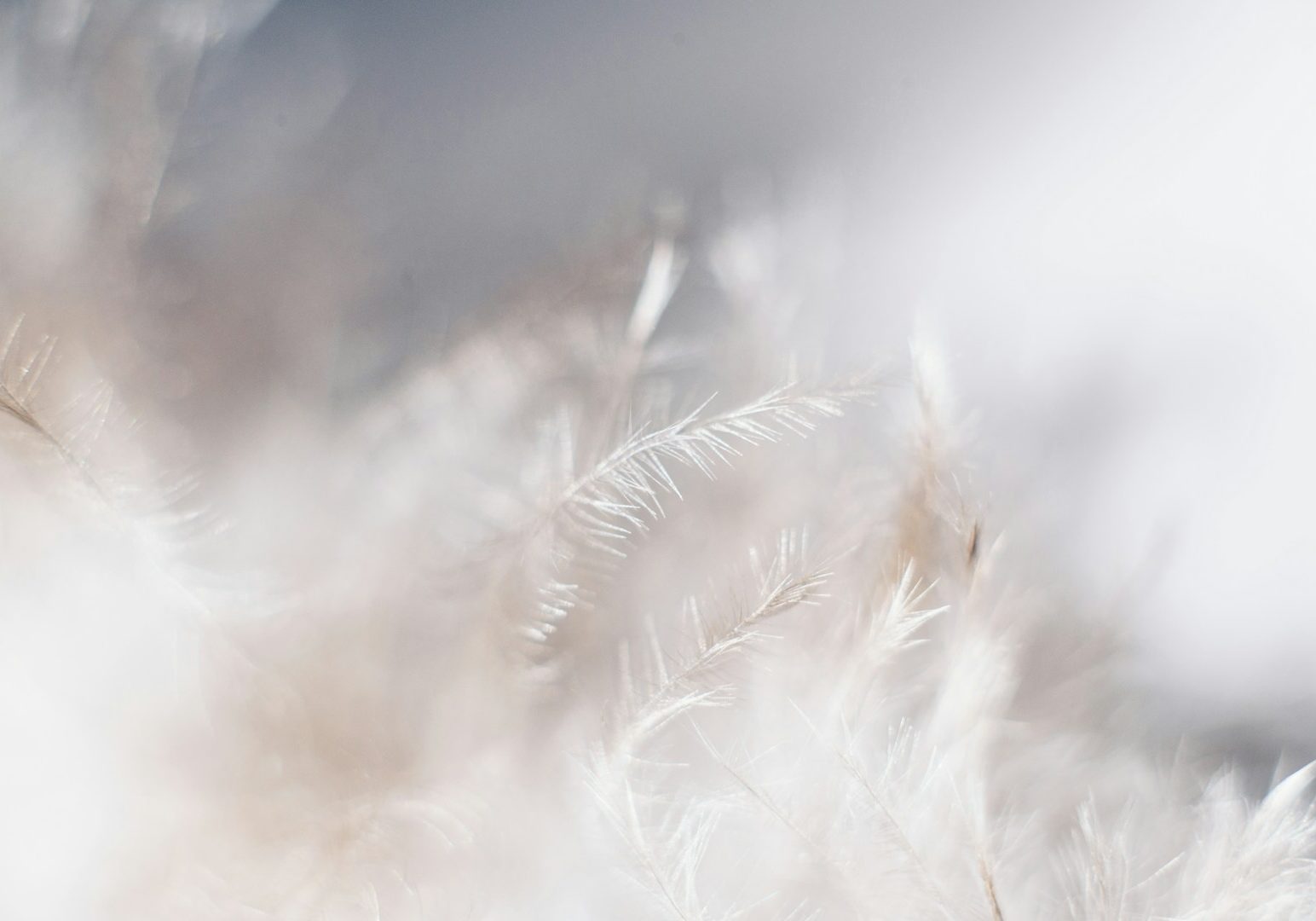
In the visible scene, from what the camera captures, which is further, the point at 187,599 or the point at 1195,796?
the point at 1195,796

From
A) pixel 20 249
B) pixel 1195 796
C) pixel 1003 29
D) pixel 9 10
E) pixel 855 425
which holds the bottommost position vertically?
pixel 1195 796

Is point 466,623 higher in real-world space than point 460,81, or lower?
lower

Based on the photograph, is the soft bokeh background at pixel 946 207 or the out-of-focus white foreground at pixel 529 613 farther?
the soft bokeh background at pixel 946 207

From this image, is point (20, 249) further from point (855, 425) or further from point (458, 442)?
point (855, 425)

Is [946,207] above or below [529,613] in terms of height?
above

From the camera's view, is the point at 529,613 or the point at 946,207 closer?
the point at 529,613

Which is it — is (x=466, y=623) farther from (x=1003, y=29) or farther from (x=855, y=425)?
(x=1003, y=29)

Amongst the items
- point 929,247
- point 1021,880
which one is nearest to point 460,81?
point 929,247

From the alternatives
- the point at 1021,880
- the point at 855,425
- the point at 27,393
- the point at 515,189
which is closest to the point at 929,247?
the point at 855,425

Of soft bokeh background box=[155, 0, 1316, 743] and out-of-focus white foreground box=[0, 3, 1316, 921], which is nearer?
out-of-focus white foreground box=[0, 3, 1316, 921]
